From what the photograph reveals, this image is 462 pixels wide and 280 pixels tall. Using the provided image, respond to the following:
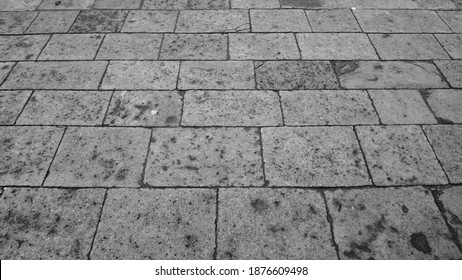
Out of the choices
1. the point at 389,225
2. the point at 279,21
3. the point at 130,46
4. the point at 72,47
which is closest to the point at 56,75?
the point at 72,47

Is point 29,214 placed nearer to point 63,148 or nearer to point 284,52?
point 63,148

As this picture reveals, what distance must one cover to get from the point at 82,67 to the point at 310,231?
3367 mm

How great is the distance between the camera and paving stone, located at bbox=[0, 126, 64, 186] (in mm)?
2928

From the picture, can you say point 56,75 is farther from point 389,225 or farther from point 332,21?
point 389,225

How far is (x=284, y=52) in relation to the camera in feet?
13.7

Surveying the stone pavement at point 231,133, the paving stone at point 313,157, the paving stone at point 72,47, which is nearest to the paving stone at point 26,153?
the stone pavement at point 231,133

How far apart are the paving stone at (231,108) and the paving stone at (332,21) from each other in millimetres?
1678

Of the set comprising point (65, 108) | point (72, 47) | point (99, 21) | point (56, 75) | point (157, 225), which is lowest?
point (157, 225)

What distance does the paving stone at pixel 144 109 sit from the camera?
11.0ft

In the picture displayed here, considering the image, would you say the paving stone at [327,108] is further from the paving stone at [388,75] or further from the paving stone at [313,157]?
the paving stone at [388,75]

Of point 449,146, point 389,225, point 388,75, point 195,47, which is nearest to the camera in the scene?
point 389,225

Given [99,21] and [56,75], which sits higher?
[99,21]

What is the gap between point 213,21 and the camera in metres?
4.70

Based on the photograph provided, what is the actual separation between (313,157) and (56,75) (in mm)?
3247
